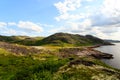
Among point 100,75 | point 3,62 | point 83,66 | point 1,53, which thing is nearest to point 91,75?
point 100,75

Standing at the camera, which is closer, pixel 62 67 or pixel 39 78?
pixel 39 78

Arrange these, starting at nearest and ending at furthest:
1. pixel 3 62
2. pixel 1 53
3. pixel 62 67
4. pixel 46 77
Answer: pixel 46 77
pixel 62 67
pixel 3 62
pixel 1 53

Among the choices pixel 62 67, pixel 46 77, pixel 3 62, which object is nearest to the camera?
pixel 46 77

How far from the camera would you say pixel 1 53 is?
98.2m

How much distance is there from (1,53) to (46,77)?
70.2 metres

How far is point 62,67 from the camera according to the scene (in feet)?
129

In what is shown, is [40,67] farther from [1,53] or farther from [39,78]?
[1,53]

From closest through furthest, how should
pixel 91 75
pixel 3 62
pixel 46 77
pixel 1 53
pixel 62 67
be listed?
pixel 46 77
pixel 91 75
pixel 62 67
pixel 3 62
pixel 1 53

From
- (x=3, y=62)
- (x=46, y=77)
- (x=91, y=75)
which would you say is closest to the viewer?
(x=46, y=77)

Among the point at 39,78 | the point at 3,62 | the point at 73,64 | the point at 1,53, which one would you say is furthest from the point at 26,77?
the point at 1,53

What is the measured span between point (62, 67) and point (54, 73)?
11.0 feet

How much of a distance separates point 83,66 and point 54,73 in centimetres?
609

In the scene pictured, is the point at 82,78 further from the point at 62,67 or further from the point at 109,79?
the point at 62,67

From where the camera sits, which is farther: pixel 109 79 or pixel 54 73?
pixel 54 73
